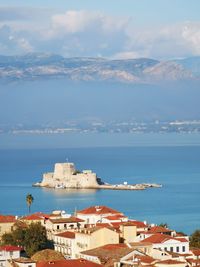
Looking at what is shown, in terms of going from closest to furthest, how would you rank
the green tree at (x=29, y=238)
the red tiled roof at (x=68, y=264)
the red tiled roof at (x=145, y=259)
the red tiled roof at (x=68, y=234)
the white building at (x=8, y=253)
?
the red tiled roof at (x=68, y=264) → the red tiled roof at (x=145, y=259) → the white building at (x=8, y=253) → the red tiled roof at (x=68, y=234) → the green tree at (x=29, y=238)

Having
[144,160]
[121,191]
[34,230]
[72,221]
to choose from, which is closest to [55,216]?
[72,221]

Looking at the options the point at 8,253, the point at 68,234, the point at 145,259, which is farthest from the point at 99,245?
the point at 145,259

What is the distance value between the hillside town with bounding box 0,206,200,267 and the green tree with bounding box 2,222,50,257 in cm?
16

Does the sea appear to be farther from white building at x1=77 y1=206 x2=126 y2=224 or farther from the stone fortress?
white building at x1=77 y1=206 x2=126 y2=224

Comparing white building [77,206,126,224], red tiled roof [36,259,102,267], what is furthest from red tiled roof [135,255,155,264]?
white building [77,206,126,224]

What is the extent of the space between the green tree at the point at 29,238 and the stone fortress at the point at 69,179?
56.3m

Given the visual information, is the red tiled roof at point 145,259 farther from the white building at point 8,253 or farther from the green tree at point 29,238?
the green tree at point 29,238

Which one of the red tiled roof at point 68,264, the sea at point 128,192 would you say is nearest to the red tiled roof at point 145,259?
the red tiled roof at point 68,264

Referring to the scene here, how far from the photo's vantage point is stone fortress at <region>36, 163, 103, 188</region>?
9669 cm

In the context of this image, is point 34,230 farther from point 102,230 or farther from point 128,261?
point 128,261

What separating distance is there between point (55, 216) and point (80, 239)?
7.16 m

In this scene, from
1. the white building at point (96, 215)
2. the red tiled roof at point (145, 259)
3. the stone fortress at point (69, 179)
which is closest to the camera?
the red tiled roof at point (145, 259)

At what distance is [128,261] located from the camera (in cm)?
3200

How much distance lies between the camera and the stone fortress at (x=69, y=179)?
96.7 meters
